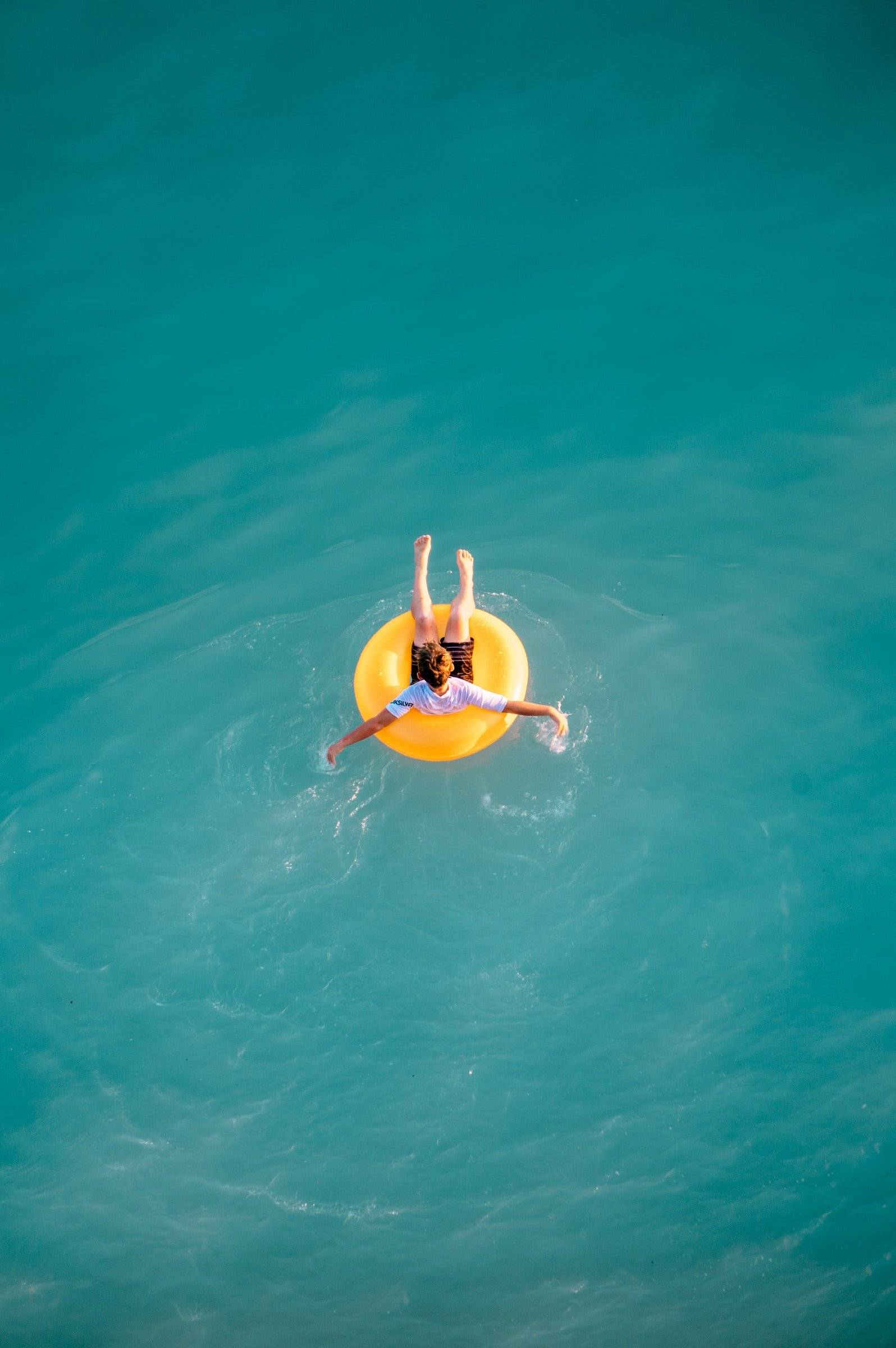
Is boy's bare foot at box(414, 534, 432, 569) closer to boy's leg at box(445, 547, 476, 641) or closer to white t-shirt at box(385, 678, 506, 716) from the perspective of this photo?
boy's leg at box(445, 547, 476, 641)

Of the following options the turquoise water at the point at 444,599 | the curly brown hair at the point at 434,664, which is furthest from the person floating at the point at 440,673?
the turquoise water at the point at 444,599

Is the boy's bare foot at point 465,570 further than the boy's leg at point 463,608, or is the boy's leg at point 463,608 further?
the boy's bare foot at point 465,570

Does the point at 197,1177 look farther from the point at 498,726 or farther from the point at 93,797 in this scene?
the point at 498,726

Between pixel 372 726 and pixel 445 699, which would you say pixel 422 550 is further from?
pixel 372 726

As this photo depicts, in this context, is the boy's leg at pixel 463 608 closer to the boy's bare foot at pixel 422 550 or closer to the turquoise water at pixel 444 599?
the boy's bare foot at pixel 422 550

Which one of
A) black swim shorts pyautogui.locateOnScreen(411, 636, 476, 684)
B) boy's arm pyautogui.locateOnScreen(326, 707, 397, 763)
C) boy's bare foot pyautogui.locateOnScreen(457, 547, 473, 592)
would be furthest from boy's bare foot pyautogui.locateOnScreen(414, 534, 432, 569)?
boy's arm pyautogui.locateOnScreen(326, 707, 397, 763)

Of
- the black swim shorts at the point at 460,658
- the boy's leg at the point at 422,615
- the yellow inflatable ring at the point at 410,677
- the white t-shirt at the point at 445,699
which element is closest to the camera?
the white t-shirt at the point at 445,699

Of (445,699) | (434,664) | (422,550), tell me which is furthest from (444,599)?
(434,664)
